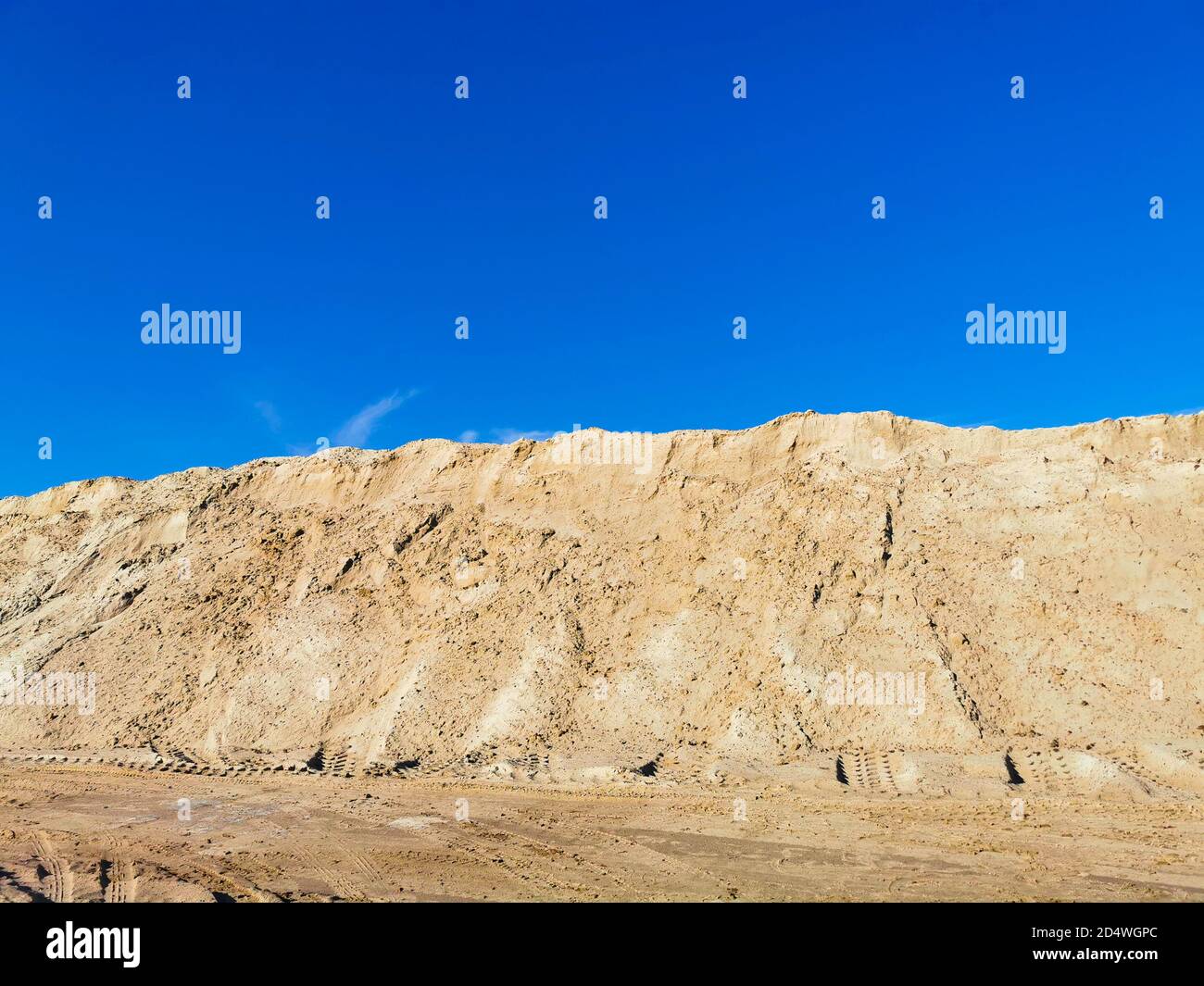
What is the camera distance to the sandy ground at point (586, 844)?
10.2 m

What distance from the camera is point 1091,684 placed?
57.5ft

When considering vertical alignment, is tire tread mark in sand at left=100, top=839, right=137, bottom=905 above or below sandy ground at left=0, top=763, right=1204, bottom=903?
above

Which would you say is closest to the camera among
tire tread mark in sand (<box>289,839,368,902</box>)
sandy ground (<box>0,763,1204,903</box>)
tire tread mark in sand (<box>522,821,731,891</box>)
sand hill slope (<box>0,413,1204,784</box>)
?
tire tread mark in sand (<box>289,839,368,902</box>)

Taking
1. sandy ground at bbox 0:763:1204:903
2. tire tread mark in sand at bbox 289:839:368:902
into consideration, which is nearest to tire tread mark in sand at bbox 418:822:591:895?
sandy ground at bbox 0:763:1204:903

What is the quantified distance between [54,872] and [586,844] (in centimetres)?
739

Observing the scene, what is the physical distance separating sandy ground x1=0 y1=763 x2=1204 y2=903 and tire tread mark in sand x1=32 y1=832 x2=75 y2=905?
42 mm

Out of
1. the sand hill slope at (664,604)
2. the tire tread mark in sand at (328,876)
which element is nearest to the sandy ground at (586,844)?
the tire tread mark in sand at (328,876)

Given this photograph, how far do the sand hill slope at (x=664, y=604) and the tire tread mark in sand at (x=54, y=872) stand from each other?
6840 mm

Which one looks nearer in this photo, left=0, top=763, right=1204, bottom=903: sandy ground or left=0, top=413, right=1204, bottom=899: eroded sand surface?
left=0, top=763, right=1204, bottom=903: sandy ground

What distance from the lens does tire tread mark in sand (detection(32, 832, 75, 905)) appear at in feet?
32.1

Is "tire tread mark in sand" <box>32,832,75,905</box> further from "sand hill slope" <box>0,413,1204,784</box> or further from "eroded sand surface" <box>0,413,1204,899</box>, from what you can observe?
"sand hill slope" <box>0,413,1204,784</box>

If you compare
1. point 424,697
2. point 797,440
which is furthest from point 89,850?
point 797,440

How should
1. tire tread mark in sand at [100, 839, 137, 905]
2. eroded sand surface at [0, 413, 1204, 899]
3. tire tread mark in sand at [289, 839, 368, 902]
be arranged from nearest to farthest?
tire tread mark in sand at [100, 839, 137, 905] → tire tread mark in sand at [289, 839, 368, 902] → eroded sand surface at [0, 413, 1204, 899]

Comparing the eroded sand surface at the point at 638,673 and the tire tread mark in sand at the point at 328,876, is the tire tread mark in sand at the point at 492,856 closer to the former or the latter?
the eroded sand surface at the point at 638,673
